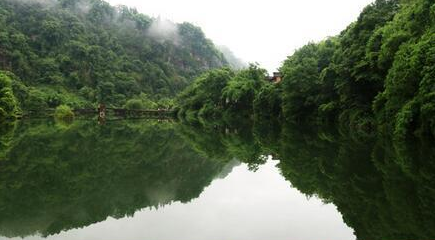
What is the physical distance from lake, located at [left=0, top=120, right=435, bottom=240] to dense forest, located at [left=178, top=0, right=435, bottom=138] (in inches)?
160

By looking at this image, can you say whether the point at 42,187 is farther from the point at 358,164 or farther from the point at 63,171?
the point at 358,164

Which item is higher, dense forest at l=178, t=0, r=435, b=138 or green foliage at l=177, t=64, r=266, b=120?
green foliage at l=177, t=64, r=266, b=120

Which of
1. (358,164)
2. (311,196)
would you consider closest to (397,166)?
(358,164)

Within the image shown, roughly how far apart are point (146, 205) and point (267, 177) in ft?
22.5

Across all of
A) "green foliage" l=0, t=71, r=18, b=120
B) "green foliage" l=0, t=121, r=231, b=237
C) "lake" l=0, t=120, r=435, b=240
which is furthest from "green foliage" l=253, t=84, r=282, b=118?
"lake" l=0, t=120, r=435, b=240

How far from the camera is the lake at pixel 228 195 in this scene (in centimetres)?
1085

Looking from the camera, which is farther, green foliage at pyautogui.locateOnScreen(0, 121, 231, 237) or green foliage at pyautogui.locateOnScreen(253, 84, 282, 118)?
green foliage at pyautogui.locateOnScreen(253, 84, 282, 118)

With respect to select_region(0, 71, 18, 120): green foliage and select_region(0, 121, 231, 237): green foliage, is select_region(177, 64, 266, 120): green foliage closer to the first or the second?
select_region(0, 71, 18, 120): green foliage

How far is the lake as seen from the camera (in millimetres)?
10852

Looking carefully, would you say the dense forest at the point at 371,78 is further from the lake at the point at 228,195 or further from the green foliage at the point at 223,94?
the green foliage at the point at 223,94

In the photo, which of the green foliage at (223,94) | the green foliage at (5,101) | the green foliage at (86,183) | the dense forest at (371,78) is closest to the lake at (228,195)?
the green foliage at (86,183)

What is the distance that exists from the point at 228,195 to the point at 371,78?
24809 mm

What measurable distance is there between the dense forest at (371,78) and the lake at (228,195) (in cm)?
406

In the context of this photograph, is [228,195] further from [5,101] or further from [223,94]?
[223,94]
